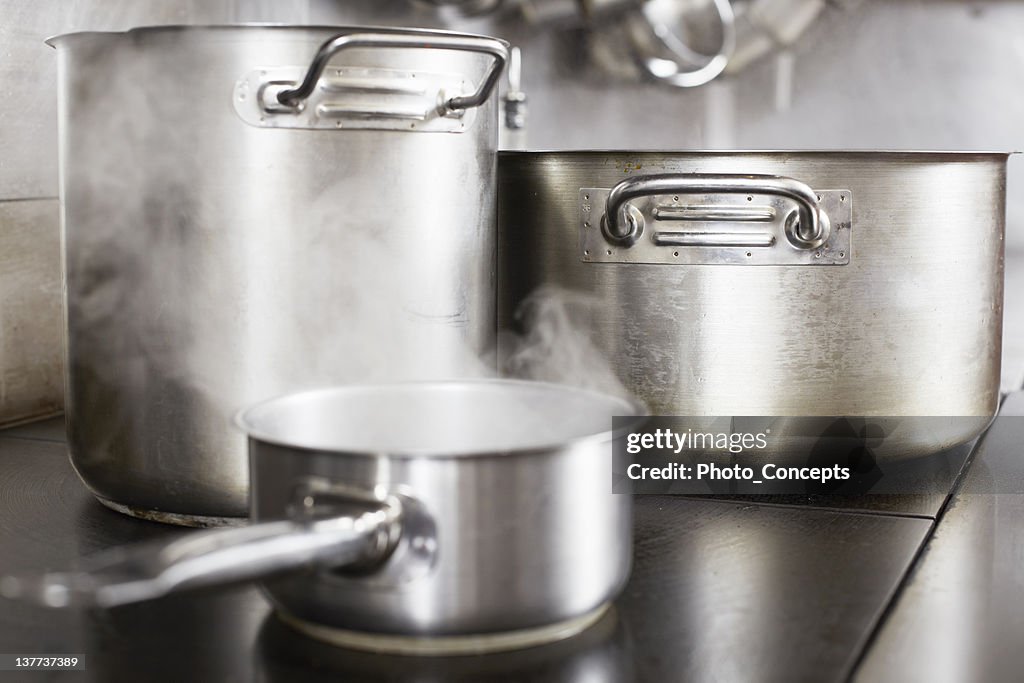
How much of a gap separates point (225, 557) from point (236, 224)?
0.32m

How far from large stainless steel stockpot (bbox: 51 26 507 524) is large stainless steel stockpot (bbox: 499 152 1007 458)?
0.13 m

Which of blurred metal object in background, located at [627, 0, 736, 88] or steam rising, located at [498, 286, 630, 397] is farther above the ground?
blurred metal object in background, located at [627, 0, 736, 88]

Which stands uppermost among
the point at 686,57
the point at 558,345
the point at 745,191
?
the point at 686,57

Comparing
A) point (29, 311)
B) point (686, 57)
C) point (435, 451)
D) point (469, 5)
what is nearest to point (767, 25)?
point (686, 57)

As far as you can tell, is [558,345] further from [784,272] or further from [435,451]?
[435,451]

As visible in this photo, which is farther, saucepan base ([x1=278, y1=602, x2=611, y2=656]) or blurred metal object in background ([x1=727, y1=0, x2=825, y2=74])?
blurred metal object in background ([x1=727, y1=0, x2=825, y2=74])

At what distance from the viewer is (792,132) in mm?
1841

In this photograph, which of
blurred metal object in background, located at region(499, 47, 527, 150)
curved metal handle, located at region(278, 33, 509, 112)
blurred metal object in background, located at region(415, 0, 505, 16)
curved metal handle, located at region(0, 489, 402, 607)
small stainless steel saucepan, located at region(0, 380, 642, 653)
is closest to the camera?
curved metal handle, located at region(0, 489, 402, 607)

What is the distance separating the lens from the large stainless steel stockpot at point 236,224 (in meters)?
0.70

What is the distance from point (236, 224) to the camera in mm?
706

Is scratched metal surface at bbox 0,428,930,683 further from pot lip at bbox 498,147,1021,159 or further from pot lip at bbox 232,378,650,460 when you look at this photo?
pot lip at bbox 498,147,1021,159

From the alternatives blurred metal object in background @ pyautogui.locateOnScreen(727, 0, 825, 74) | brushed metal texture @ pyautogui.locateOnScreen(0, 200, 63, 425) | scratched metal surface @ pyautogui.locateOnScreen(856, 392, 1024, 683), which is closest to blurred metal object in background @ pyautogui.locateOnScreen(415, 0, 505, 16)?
blurred metal object in background @ pyautogui.locateOnScreen(727, 0, 825, 74)

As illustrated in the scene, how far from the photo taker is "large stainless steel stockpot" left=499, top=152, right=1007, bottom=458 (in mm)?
797

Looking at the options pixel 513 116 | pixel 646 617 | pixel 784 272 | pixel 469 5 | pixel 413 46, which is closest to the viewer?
pixel 646 617
